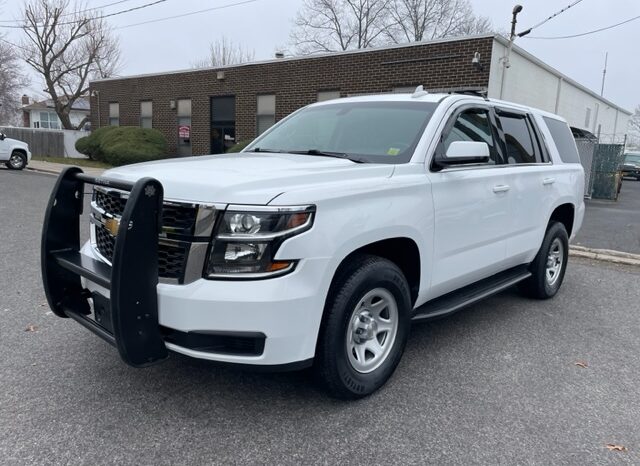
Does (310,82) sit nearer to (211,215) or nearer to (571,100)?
(571,100)

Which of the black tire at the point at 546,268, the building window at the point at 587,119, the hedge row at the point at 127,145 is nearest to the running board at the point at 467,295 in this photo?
the black tire at the point at 546,268

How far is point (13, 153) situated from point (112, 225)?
2024cm

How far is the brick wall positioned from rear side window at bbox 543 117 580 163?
729cm

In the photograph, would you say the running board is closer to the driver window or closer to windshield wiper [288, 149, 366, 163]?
the driver window

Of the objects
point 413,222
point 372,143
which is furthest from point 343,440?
point 372,143

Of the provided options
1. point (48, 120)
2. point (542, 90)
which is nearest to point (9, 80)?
point (48, 120)

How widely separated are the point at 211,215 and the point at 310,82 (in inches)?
586

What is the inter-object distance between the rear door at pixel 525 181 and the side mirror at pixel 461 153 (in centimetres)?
90

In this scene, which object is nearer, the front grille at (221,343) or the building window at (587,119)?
the front grille at (221,343)

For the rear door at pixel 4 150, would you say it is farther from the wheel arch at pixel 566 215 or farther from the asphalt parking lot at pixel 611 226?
the wheel arch at pixel 566 215

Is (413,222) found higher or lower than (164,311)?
higher

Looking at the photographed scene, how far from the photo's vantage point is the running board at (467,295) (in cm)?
370

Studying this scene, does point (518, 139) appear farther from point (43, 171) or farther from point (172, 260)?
point (43, 171)

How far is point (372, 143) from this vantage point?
383 centimetres
